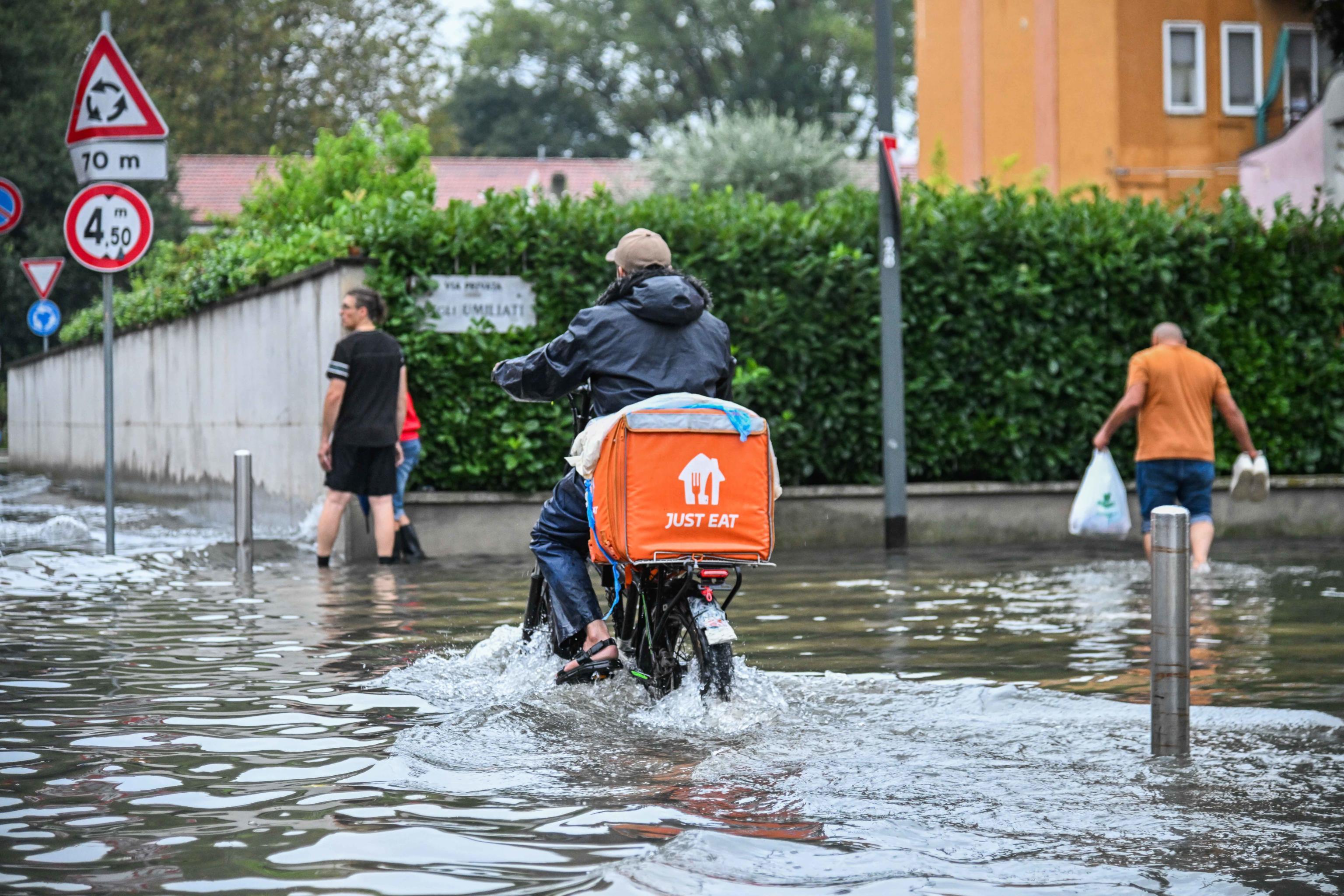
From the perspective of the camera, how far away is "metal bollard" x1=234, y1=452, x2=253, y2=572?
11672 mm

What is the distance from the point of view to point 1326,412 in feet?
51.9

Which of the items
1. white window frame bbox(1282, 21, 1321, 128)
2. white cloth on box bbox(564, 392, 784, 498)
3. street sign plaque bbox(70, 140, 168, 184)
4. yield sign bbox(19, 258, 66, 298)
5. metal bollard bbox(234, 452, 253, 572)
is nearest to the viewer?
white cloth on box bbox(564, 392, 784, 498)

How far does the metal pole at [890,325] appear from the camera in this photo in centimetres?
1416

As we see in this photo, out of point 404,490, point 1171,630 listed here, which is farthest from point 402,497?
point 1171,630

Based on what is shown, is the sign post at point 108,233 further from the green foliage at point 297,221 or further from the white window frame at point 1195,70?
the white window frame at point 1195,70

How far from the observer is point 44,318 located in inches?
1233

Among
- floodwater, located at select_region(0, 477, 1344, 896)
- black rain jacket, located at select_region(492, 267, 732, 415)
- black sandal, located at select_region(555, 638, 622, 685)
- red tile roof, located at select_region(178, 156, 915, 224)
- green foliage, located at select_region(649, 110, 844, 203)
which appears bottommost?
floodwater, located at select_region(0, 477, 1344, 896)

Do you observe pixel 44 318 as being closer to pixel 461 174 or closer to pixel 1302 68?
pixel 1302 68

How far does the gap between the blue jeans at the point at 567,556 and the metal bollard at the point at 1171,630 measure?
2204mm

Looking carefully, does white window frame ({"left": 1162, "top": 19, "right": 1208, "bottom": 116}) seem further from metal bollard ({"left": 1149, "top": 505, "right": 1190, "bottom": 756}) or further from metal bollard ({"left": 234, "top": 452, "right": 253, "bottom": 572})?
metal bollard ({"left": 1149, "top": 505, "right": 1190, "bottom": 756})

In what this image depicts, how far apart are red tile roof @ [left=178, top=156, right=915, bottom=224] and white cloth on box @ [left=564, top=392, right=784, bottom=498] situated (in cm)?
4719

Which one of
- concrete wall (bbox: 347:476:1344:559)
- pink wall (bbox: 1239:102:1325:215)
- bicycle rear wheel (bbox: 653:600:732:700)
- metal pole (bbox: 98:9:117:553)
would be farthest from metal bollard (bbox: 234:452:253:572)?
pink wall (bbox: 1239:102:1325:215)

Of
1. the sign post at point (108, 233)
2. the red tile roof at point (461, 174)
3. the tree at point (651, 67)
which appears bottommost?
the sign post at point (108, 233)

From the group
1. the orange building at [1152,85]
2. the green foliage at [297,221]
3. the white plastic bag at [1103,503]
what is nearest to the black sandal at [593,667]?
the white plastic bag at [1103,503]
